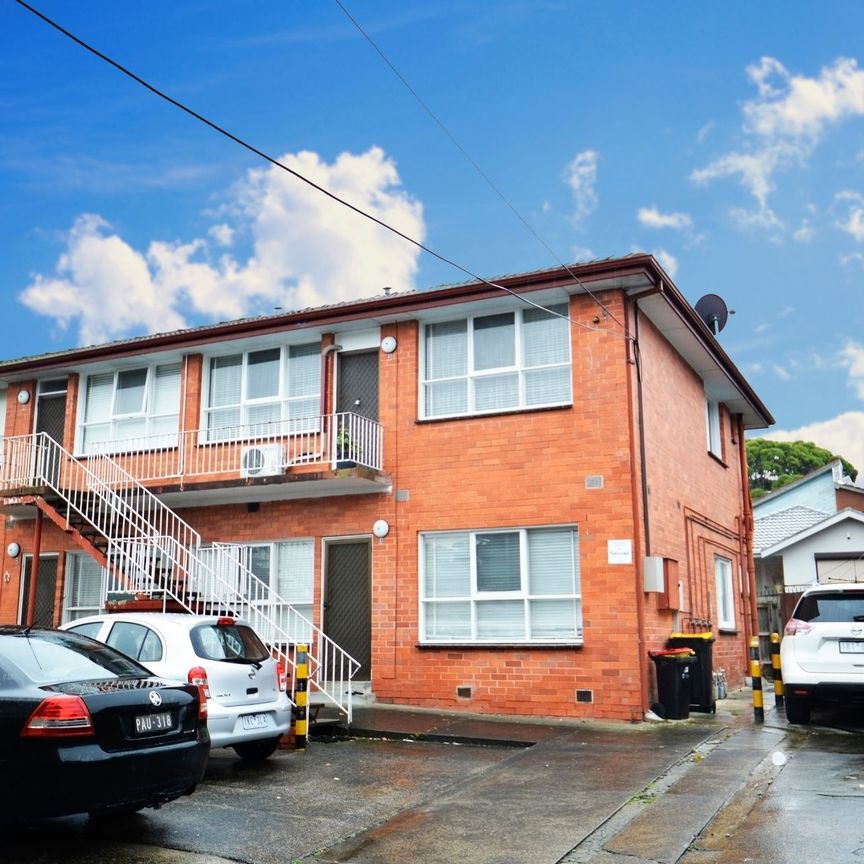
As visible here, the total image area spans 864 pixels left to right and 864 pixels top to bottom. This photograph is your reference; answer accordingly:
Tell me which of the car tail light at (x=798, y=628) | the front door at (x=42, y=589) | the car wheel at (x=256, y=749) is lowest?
the car wheel at (x=256, y=749)

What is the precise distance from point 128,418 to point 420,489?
5.87 m

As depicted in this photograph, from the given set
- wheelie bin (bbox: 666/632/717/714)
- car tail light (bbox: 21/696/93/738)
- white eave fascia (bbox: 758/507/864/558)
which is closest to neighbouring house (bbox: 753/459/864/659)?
white eave fascia (bbox: 758/507/864/558)

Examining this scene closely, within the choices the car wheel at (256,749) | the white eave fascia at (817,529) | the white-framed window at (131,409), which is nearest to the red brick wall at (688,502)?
the car wheel at (256,749)

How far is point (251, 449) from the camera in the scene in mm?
14945

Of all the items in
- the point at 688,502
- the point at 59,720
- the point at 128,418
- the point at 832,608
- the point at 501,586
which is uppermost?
the point at 128,418

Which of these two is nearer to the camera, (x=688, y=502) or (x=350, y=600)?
(x=350, y=600)

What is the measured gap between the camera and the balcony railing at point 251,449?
1433 cm

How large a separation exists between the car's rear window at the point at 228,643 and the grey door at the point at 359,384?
228 inches

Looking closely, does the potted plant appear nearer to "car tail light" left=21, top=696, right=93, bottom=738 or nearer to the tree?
"car tail light" left=21, top=696, right=93, bottom=738

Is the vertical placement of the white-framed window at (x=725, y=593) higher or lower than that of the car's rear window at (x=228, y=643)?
higher

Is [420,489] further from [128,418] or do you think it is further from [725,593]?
[725,593]

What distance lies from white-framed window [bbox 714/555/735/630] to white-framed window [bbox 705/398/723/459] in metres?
2.07

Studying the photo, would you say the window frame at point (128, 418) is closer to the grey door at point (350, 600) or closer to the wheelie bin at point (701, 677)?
the grey door at point (350, 600)

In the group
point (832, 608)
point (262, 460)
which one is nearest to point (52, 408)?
point (262, 460)
